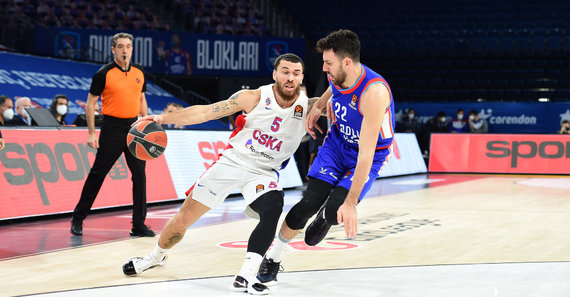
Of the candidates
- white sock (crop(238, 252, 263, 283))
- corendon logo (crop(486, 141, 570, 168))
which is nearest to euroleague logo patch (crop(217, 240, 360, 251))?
white sock (crop(238, 252, 263, 283))

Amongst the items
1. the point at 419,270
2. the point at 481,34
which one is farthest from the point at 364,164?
the point at 481,34

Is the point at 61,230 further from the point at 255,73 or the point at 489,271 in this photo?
the point at 255,73

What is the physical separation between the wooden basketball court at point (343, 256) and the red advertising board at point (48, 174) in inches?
10.7

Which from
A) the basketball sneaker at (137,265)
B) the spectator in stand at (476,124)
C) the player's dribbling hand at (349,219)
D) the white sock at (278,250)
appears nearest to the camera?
the player's dribbling hand at (349,219)

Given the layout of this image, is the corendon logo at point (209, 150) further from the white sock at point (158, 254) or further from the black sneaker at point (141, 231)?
the white sock at point (158, 254)

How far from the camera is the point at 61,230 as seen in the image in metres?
7.77

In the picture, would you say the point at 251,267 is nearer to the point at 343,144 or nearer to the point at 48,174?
the point at 343,144

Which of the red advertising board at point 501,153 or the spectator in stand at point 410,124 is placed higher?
the spectator in stand at point 410,124

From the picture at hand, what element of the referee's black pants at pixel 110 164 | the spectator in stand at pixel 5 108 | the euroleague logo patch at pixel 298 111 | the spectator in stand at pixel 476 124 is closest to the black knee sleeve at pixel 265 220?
the euroleague logo patch at pixel 298 111

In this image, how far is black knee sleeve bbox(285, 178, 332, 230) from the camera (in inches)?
200

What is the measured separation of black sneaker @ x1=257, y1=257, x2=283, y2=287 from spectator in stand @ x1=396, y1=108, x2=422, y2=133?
16.9m

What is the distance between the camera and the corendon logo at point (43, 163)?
8.27 metres

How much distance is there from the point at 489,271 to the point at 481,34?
21.2m

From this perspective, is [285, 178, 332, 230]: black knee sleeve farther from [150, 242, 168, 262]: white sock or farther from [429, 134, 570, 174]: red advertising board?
[429, 134, 570, 174]: red advertising board
